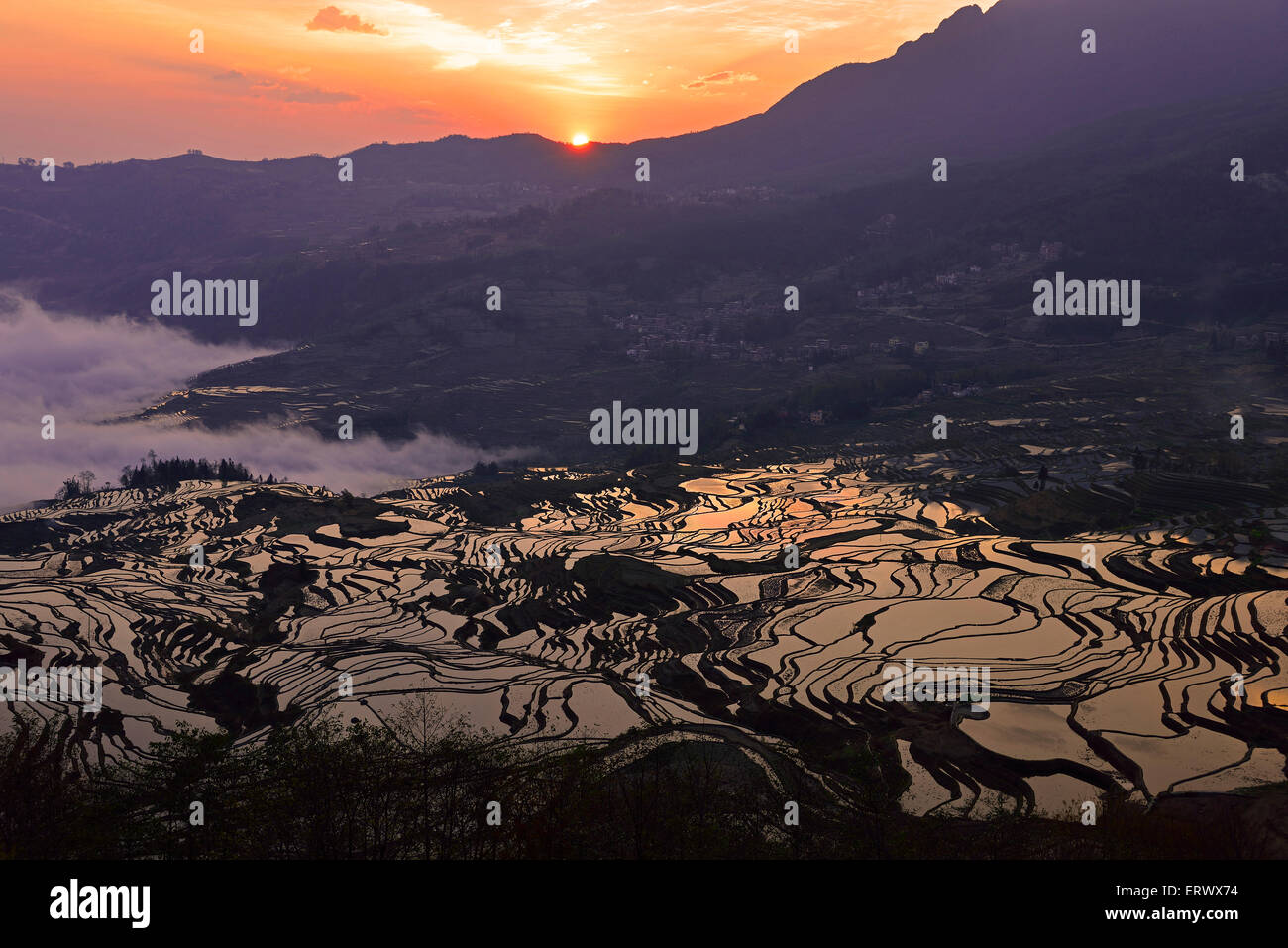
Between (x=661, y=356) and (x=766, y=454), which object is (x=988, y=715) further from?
(x=661, y=356)

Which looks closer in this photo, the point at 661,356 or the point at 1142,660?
the point at 1142,660

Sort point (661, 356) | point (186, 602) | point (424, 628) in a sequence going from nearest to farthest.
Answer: point (424, 628) < point (186, 602) < point (661, 356)

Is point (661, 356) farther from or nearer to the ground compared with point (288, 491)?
farther from the ground

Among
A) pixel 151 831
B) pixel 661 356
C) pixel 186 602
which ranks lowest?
pixel 151 831

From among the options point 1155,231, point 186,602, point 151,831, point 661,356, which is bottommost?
point 151,831

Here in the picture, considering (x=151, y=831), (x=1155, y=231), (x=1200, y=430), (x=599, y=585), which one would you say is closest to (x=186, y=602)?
(x=599, y=585)
